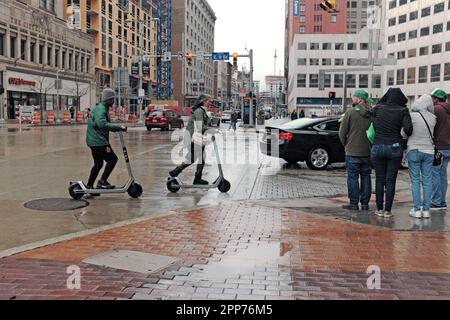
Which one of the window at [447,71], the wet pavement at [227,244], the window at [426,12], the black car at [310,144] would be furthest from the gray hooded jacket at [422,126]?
the window at [426,12]

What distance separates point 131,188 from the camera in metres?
8.90

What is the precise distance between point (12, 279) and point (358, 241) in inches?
151

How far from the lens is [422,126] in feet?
23.7

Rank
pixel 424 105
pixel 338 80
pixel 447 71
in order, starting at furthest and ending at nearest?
pixel 338 80 < pixel 447 71 < pixel 424 105

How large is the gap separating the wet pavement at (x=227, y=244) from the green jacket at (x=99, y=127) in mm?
1009

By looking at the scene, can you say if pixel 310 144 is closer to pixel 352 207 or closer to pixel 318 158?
pixel 318 158

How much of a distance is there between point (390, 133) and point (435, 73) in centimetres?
7343

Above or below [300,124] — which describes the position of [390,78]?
above

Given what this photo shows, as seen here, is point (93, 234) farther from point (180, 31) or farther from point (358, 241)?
point (180, 31)

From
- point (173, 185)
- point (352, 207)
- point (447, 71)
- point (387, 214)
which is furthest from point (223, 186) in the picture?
point (447, 71)

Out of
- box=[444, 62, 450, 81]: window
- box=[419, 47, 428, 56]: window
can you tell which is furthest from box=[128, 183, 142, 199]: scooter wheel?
box=[419, 47, 428, 56]: window

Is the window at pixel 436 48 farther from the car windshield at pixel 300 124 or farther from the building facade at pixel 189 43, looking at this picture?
the car windshield at pixel 300 124

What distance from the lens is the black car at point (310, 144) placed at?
44.3 feet
